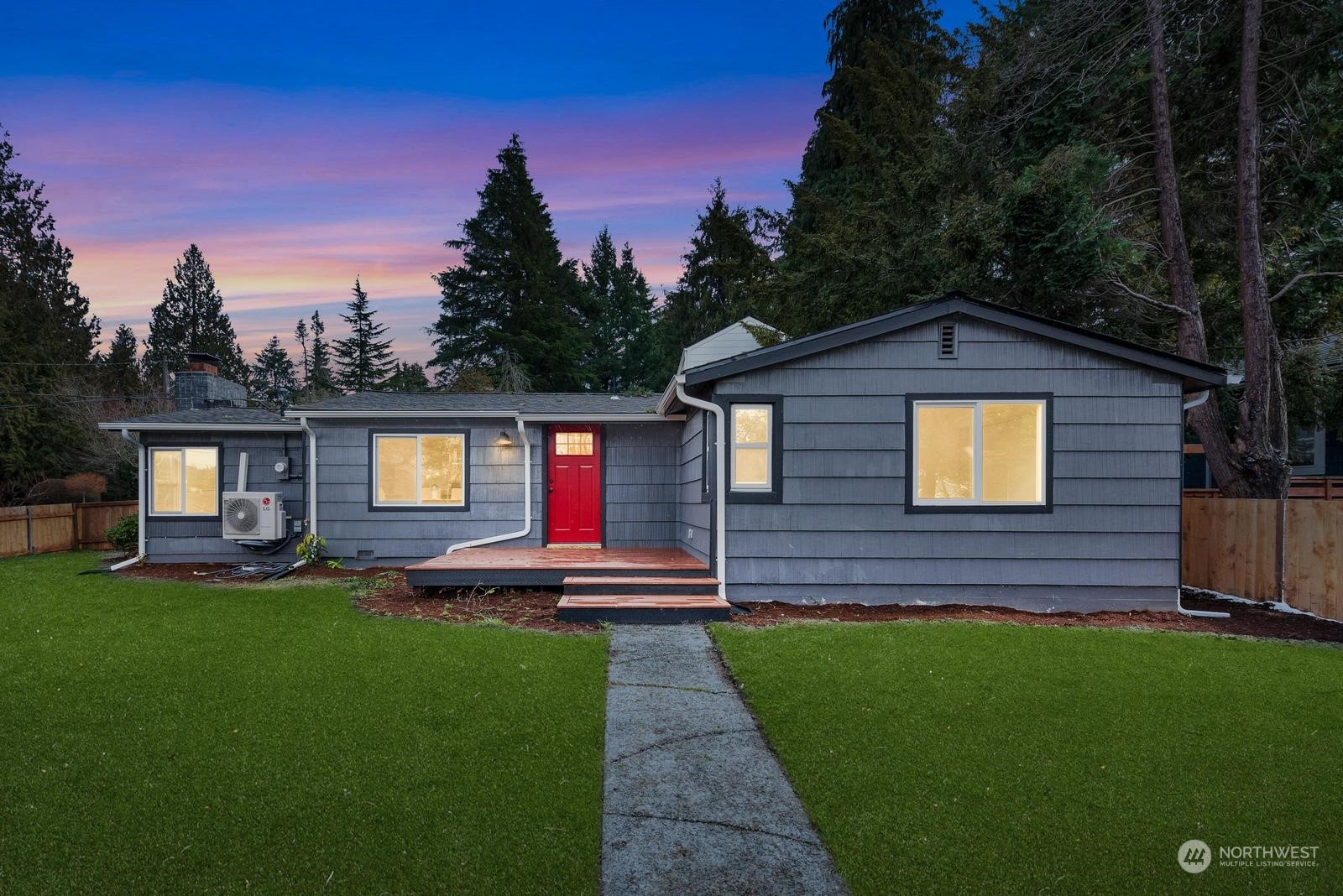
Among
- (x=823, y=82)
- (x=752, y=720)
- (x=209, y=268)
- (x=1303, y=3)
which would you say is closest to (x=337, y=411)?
(x=752, y=720)

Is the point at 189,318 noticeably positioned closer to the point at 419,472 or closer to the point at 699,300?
the point at 699,300

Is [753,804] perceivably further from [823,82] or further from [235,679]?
[823,82]

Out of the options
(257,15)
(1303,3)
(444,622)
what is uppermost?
(257,15)

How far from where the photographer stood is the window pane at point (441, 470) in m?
10.3

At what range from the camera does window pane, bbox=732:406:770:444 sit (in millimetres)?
7305

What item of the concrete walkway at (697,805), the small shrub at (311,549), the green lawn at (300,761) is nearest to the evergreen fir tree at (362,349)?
the small shrub at (311,549)

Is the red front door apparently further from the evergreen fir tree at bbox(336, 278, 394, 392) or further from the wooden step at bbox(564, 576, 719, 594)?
the evergreen fir tree at bbox(336, 278, 394, 392)

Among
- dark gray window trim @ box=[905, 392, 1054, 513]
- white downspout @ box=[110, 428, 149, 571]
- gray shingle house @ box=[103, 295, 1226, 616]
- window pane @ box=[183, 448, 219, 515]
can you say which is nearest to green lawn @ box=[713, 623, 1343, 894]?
gray shingle house @ box=[103, 295, 1226, 616]

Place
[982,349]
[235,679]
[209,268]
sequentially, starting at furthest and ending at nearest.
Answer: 1. [209,268]
2. [982,349]
3. [235,679]

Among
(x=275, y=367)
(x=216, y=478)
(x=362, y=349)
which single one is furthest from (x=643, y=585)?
(x=275, y=367)

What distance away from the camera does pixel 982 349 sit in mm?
7223

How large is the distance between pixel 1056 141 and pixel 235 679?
11965 mm

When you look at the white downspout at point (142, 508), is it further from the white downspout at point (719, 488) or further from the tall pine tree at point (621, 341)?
the tall pine tree at point (621, 341)

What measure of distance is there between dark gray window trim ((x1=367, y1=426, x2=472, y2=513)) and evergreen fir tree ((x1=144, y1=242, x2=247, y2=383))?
31503 millimetres
